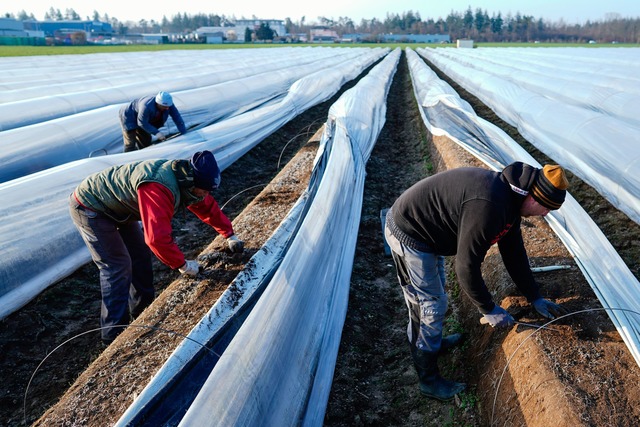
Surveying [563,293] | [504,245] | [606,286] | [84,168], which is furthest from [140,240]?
[606,286]

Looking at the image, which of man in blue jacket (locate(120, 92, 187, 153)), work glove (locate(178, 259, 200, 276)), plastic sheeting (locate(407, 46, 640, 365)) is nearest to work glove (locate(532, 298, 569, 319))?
plastic sheeting (locate(407, 46, 640, 365))

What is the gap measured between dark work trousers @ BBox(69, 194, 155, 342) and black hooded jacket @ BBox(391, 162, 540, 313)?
2362 mm

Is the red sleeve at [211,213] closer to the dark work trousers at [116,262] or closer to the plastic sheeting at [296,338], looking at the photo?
the dark work trousers at [116,262]

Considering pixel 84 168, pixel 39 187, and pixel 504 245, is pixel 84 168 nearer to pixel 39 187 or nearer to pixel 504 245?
pixel 39 187

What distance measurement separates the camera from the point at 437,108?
1085cm

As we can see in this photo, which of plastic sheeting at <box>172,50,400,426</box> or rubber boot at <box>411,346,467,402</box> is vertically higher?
plastic sheeting at <box>172,50,400,426</box>

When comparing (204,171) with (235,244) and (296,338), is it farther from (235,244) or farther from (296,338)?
(296,338)

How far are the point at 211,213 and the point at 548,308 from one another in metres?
2.81

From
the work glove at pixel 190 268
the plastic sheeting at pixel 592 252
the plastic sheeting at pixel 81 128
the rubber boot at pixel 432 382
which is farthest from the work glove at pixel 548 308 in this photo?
the plastic sheeting at pixel 81 128

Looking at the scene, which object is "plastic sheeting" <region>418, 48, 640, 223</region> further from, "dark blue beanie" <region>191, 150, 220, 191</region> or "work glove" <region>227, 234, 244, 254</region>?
"dark blue beanie" <region>191, 150, 220, 191</region>

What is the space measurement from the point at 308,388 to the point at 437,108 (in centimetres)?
898

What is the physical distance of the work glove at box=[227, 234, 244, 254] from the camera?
453 cm

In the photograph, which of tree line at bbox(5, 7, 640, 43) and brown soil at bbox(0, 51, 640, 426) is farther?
tree line at bbox(5, 7, 640, 43)

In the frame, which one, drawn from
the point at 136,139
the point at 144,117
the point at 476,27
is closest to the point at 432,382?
the point at 144,117
